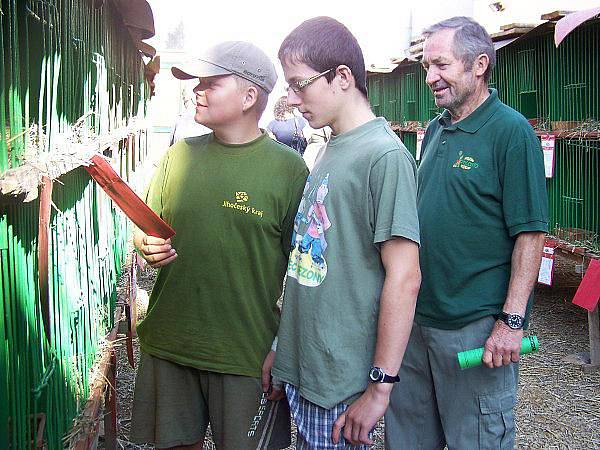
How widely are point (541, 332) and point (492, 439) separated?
4.77 metres

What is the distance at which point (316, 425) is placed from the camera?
7.47 feet

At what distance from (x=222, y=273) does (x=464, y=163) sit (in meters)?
1.01

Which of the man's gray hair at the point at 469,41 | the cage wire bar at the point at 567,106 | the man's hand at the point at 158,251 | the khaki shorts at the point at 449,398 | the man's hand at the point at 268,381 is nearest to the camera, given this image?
the man's hand at the point at 158,251

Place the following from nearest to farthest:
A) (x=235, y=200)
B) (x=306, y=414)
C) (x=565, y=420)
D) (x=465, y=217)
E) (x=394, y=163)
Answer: (x=394, y=163) < (x=306, y=414) < (x=235, y=200) < (x=465, y=217) < (x=565, y=420)

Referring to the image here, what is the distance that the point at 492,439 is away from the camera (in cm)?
274

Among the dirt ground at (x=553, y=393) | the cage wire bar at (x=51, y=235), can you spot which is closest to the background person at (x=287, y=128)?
the dirt ground at (x=553, y=393)

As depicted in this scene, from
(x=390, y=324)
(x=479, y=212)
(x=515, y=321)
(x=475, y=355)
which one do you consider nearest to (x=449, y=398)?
(x=475, y=355)

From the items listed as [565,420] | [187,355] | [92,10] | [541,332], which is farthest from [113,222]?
[541,332]

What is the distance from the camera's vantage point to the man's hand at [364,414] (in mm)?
2154

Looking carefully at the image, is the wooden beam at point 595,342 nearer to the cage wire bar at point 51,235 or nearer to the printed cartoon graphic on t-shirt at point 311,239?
the cage wire bar at point 51,235

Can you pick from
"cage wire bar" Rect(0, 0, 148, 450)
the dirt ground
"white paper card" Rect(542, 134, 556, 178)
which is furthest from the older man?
"white paper card" Rect(542, 134, 556, 178)

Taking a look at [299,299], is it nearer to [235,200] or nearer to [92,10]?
[235,200]

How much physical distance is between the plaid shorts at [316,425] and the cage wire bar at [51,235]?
863mm

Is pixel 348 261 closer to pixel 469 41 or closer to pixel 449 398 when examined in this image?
pixel 449 398
